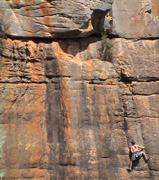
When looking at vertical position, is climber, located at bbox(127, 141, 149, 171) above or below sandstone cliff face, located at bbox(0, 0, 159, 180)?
below

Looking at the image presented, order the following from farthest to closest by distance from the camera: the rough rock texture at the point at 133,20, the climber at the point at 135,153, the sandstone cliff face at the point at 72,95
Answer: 1. the rough rock texture at the point at 133,20
2. the climber at the point at 135,153
3. the sandstone cliff face at the point at 72,95

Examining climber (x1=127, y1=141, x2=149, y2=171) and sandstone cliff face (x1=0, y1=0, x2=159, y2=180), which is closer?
sandstone cliff face (x1=0, y1=0, x2=159, y2=180)

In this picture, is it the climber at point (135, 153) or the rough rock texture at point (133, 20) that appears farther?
the rough rock texture at point (133, 20)

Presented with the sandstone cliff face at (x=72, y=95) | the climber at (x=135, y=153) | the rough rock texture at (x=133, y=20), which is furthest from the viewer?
the rough rock texture at (x=133, y=20)

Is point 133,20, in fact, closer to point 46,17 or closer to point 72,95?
point 46,17

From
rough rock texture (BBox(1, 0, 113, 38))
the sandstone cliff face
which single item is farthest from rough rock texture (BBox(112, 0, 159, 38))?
rough rock texture (BBox(1, 0, 113, 38))

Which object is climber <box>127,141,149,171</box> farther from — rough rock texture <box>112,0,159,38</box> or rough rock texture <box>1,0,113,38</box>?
rough rock texture <box>1,0,113,38</box>

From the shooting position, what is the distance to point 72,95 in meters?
7.70

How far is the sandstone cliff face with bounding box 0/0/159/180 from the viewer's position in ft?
24.2

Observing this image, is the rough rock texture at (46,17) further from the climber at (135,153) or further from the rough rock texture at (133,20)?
the climber at (135,153)

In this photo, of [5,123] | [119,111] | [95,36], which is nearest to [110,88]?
[119,111]

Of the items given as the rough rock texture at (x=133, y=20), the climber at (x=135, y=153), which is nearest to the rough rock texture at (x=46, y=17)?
the rough rock texture at (x=133, y=20)

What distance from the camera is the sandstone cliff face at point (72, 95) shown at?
24.2 feet

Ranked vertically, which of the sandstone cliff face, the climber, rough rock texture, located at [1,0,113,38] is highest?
rough rock texture, located at [1,0,113,38]
